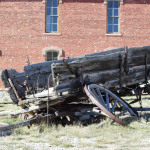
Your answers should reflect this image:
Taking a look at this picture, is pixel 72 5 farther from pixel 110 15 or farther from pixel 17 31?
pixel 17 31

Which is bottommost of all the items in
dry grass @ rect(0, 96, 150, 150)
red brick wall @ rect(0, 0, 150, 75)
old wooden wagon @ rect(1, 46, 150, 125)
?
dry grass @ rect(0, 96, 150, 150)

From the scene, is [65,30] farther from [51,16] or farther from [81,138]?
[81,138]

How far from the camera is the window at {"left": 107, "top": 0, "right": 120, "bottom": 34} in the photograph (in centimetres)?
1769

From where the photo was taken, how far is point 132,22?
1741 centimetres

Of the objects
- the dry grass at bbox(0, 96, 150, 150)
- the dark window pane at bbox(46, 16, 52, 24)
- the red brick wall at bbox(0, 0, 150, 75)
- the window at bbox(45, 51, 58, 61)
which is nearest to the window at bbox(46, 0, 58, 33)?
the dark window pane at bbox(46, 16, 52, 24)

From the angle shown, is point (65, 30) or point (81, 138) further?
point (65, 30)

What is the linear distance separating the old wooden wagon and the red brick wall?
10276 mm

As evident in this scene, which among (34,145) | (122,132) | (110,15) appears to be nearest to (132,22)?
(110,15)

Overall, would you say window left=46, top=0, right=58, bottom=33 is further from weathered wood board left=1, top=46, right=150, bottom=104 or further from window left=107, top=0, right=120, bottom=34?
weathered wood board left=1, top=46, right=150, bottom=104

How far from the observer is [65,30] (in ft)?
57.0

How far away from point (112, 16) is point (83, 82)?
12.3 metres

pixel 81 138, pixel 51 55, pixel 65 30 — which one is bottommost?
pixel 81 138

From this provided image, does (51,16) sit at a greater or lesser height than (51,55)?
greater

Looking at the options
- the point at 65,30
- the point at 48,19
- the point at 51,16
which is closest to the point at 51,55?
the point at 65,30
